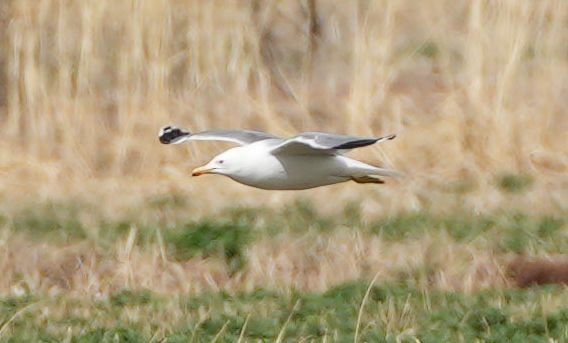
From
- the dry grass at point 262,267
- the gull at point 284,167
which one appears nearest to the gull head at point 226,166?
the gull at point 284,167

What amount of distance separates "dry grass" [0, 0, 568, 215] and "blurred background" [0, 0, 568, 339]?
0.01 metres

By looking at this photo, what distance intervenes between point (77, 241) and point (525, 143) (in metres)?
2.77

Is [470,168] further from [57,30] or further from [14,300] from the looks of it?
[14,300]

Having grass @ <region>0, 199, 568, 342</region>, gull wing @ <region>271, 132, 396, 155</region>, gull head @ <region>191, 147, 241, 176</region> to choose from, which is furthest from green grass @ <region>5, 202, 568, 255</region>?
gull wing @ <region>271, 132, 396, 155</region>

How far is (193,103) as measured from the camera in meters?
10.2

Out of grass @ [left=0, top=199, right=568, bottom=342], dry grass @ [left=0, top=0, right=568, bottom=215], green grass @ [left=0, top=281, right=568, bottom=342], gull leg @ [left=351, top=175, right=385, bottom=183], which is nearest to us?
green grass @ [left=0, top=281, right=568, bottom=342]

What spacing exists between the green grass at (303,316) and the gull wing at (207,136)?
3.63 feet

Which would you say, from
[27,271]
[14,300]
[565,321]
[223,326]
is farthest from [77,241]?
[565,321]

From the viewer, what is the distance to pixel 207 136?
7.77 metres

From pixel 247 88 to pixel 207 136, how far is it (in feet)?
8.39

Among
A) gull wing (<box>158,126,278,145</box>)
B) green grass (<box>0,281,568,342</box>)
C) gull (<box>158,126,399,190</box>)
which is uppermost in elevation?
gull wing (<box>158,126,278,145</box>)

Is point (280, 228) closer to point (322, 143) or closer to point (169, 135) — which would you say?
point (169, 135)

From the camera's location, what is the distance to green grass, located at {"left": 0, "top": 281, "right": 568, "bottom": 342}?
18.7 feet

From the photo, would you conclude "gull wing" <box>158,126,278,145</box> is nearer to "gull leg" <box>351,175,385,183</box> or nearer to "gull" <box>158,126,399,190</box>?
"gull" <box>158,126,399,190</box>
